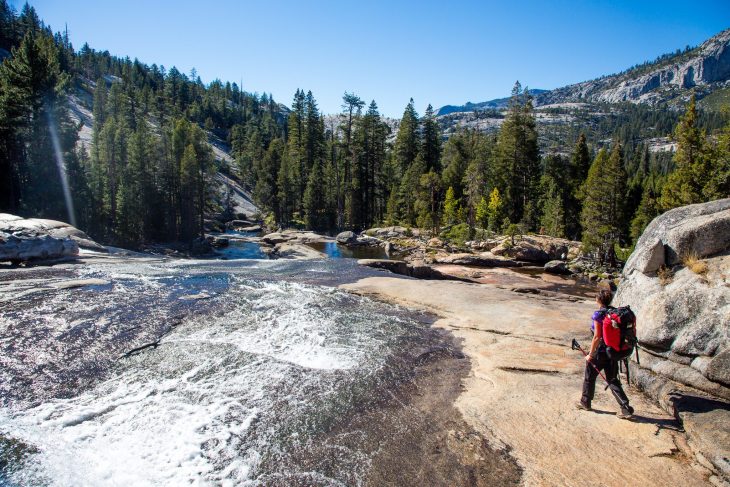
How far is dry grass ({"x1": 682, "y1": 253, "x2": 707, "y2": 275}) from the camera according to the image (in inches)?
350

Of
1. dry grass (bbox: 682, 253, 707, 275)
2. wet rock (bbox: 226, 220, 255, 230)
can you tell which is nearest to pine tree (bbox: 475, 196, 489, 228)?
dry grass (bbox: 682, 253, 707, 275)

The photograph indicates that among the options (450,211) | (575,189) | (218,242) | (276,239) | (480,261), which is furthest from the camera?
(575,189)

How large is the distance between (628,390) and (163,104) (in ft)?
371

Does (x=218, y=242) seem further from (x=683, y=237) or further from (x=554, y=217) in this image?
(x=683, y=237)

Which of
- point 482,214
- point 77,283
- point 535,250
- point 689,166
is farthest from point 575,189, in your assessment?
point 77,283

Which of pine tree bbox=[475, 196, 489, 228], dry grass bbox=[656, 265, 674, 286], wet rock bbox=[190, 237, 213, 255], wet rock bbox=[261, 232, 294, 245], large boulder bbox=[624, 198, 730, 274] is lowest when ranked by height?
wet rock bbox=[190, 237, 213, 255]

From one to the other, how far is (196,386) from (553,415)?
7.82 meters

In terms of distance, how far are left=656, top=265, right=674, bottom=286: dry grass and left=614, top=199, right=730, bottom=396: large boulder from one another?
0.02 m

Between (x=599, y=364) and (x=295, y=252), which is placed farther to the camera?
(x=295, y=252)

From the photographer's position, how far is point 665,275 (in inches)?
381

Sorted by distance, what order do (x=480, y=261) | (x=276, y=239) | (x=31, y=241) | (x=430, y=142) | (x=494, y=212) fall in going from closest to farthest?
(x=31, y=241) → (x=480, y=261) → (x=276, y=239) → (x=494, y=212) → (x=430, y=142)

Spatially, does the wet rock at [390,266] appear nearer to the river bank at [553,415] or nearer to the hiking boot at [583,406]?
the river bank at [553,415]

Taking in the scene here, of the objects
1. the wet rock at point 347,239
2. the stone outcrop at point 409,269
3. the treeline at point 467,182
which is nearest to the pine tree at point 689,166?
the treeline at point 467,182

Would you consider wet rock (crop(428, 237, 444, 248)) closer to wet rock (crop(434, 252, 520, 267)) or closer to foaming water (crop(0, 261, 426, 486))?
wet rock (crop(434, 252, 520, 267))
